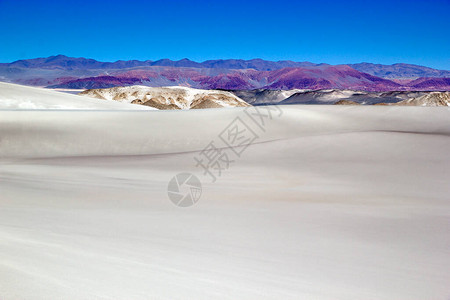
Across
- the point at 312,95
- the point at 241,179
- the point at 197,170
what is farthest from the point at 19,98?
the point at 312,95

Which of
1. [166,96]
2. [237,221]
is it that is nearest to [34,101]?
[237,221]

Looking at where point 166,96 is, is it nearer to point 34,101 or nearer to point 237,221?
point 34,101

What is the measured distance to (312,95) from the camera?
83.1 meters

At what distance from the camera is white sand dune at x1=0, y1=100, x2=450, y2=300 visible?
198cm

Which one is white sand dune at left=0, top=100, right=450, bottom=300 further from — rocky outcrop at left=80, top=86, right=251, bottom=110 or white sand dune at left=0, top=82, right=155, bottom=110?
rocky outcrop at left=80, top=86, right=251, bottom=110

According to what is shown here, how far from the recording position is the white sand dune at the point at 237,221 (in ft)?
6.50

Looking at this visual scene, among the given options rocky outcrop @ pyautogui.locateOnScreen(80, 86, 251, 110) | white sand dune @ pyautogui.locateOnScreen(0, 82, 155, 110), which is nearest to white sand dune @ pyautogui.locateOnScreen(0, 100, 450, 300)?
white sand dune @ pyautogui.locateOnScreen(0, 82, 155, 110)

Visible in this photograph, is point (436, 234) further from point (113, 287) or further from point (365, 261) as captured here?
point (113, 287)

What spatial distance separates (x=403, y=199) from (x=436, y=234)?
1191 millimetres

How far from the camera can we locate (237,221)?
131 inches

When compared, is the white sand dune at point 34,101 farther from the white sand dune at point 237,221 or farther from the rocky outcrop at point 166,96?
the rocky outcrop at point 166,96

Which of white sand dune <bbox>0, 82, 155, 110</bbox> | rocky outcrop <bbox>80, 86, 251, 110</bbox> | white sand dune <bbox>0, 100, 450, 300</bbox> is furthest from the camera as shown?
rocky outcrop <bbox>80, 86, 251, 110</bbox>

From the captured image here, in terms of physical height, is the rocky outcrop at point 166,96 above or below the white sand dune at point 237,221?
above

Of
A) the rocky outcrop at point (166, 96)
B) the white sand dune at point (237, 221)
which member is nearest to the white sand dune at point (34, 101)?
the white sand dune at point (237, 221)
